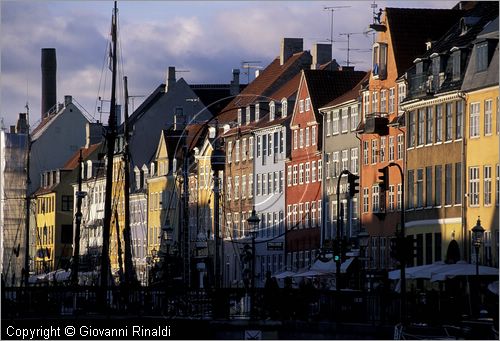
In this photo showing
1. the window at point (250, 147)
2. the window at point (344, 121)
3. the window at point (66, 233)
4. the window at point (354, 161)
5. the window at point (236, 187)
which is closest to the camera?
the window at point (354, 161)

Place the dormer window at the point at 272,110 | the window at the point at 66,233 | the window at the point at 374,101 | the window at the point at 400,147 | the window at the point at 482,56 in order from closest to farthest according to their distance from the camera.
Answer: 1. the window at the point at 482,56
2. the window at the point at 400,147
3. the window at the point at 374,101
4. the dormer window at the point at 272,110
5. the window at the point at 66,233

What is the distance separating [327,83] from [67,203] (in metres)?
68.0

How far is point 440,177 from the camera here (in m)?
86.2

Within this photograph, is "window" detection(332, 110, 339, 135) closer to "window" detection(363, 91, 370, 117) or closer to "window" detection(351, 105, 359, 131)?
"window" detection(351, 105, 359, 131)

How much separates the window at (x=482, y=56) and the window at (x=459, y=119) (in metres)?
2.63

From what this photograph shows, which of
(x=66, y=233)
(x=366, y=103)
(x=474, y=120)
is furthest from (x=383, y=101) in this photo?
(x=66, y=233)

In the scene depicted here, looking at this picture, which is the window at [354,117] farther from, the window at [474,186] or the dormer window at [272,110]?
the window at [474,186]

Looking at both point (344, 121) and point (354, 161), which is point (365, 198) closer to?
point (354, 161)

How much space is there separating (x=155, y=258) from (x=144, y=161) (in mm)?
18682

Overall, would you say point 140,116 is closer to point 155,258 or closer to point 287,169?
point 155,258

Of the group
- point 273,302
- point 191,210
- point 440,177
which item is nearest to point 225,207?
point 191,210

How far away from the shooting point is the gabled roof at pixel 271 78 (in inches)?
4993

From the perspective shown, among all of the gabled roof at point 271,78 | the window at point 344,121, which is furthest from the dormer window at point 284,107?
the window at point 344,121

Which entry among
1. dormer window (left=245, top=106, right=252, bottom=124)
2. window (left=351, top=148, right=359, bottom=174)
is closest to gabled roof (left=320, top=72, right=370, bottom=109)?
window (left=351, top=148, right=359, bottom=174)
